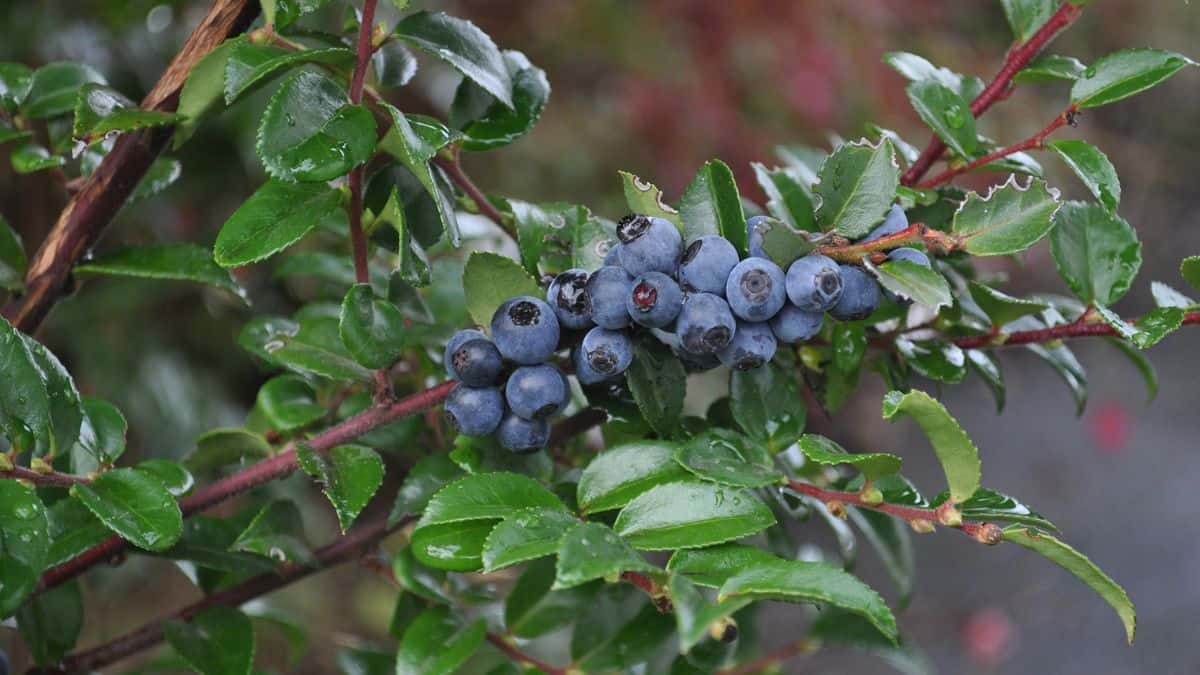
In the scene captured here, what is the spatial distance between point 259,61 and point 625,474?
0.26 metres

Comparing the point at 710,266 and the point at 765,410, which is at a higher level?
the point at 710,266

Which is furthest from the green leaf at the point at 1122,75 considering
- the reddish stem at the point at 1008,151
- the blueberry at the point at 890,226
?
the blueberry at the point at 890,226

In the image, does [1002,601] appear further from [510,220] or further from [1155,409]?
[510,220]

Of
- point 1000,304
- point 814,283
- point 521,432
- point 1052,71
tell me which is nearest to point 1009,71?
point 1052,71

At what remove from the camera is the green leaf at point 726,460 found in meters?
0.50

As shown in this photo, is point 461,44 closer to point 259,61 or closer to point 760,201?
point 259,61

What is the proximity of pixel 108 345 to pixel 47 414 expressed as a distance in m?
1.42

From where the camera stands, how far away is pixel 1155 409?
13.2ft

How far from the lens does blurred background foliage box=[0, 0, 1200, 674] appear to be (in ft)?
5.89

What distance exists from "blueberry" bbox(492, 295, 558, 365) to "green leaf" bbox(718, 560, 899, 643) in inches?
5.8

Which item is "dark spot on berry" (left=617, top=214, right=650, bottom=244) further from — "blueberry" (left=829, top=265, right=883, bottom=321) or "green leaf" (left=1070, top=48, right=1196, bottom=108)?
"green leaf" (left=1070, top=48, right=1196, bottom=108)

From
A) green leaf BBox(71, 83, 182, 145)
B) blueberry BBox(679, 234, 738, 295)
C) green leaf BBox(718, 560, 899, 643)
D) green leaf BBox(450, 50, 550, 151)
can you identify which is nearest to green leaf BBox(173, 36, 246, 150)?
green leaf BBox(71, 83, 182, 145)

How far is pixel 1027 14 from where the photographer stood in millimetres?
620

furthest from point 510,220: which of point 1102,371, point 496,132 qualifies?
point 1102,371
